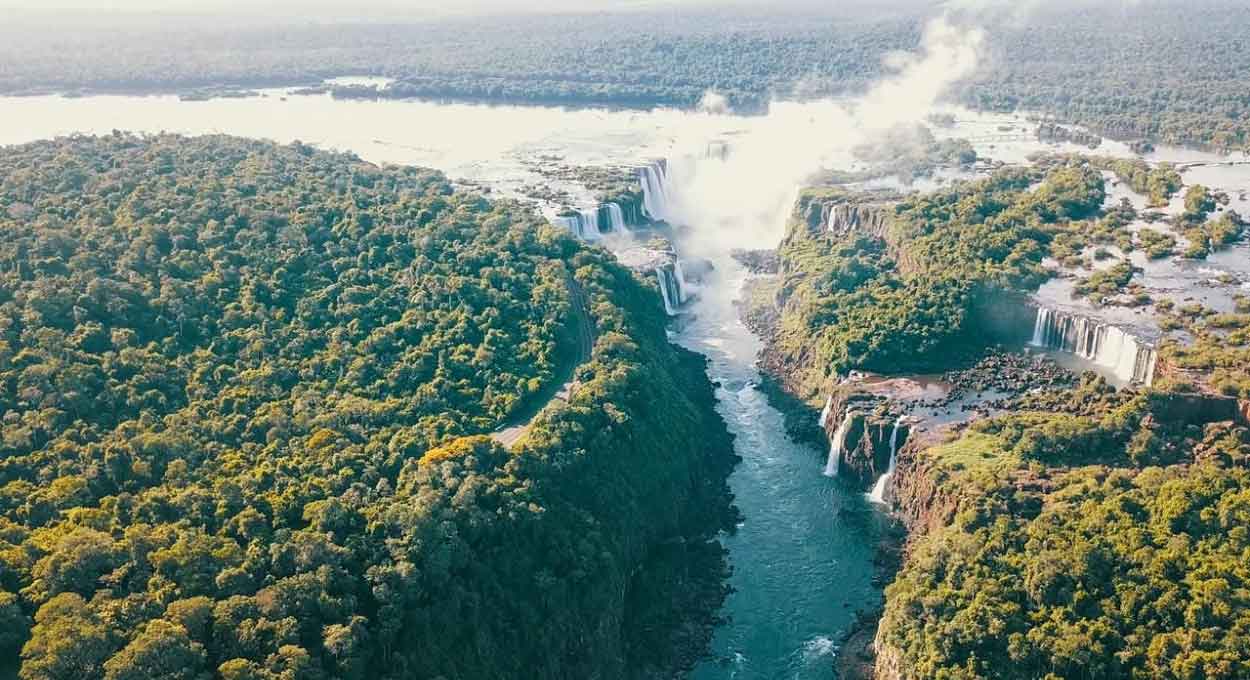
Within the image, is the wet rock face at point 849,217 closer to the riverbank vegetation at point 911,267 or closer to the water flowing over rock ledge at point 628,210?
the riverbank vegetation at point 911,267

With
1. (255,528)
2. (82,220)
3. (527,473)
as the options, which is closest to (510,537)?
(527,473)

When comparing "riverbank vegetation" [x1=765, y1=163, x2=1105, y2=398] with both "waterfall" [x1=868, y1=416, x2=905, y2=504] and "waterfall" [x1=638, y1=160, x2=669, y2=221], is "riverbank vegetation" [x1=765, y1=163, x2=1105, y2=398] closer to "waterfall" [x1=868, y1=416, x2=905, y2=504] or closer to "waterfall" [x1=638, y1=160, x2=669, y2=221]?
"waterfall" [x1=868, y1=416, x2=905, y2=504]

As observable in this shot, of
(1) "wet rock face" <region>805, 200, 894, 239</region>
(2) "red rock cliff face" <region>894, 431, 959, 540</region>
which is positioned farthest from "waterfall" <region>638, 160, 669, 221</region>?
(2) "red rock cliff face" <region>894, 431, 959, 540</region>

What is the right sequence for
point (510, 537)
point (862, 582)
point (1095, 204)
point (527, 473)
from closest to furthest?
point (510, 537)
point (527, 473)
point (862, 582)
point (1095, 204)

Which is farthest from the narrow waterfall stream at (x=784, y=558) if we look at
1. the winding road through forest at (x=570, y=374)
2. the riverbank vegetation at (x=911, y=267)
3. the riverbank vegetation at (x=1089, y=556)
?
the winding road through forest at (x=570, y=374)

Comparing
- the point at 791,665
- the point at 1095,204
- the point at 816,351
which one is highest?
the point at 1095,204

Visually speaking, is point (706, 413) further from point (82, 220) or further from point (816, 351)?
point (82, 220)
